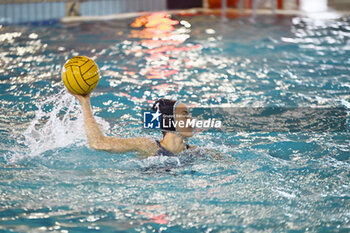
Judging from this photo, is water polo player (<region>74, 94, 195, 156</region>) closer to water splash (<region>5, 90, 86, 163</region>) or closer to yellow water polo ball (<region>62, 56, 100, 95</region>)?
yellow water polo ball (<region>62, 56, 100, 95</region>)

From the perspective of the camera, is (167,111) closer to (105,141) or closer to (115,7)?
(105,141)

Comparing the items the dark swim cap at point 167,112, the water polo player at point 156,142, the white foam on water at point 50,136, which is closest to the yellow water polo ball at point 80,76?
the water polo player at point 156,142

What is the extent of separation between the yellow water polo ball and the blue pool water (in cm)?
74

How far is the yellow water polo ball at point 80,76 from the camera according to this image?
416cm

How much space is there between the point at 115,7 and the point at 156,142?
37.8 feet

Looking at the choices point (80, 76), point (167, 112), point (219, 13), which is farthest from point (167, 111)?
point (219, 13)

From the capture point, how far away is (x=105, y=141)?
4.11 m

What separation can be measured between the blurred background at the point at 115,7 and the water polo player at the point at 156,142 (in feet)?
31.9

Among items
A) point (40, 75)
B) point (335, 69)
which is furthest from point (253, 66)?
point (40, 75)

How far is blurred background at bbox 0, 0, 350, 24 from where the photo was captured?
14.1 m

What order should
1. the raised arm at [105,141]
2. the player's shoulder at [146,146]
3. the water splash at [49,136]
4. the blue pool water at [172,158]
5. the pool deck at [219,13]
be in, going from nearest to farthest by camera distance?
the blue pool water at [172,158], the raised arm at [105,141], the player's shoulder at [146,146], the water splash at [49,136], the pool deck at [219,13]

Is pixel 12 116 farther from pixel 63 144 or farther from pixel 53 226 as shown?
pixel 53 226

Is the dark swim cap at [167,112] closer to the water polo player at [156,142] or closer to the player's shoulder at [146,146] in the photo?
the water polo player at [156,142]

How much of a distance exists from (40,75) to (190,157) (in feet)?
13.5
